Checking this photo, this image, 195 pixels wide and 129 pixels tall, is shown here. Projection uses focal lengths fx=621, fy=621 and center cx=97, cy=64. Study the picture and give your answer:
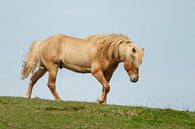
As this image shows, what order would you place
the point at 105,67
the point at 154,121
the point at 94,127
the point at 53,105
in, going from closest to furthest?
the point at 94,127, the point at 154,121, the point at 53,105, the point at 105,67

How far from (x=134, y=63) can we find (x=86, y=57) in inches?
53.4

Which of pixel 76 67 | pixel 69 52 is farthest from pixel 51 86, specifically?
pixel 69 52

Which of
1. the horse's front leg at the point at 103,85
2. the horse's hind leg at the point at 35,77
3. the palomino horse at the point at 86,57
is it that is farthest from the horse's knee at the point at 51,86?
the horse's front leg at the point at 103,85

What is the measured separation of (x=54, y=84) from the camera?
17516 mm

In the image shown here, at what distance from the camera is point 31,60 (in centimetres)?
1820

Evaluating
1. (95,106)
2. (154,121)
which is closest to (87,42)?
(95,106)

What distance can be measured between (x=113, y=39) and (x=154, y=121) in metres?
4.03

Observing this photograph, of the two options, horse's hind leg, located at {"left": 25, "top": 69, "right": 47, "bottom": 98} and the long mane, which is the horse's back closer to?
the long mane

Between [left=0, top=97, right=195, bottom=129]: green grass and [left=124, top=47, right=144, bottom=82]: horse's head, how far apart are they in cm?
209

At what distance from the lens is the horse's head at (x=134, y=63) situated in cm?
1698

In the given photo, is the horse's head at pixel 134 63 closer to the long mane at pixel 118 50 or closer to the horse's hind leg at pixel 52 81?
the long mane at pixel 118 50

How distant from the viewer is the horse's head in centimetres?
1698

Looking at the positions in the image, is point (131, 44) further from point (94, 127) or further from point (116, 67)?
point (94, 127)

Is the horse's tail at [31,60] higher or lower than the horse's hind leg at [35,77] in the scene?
higher
